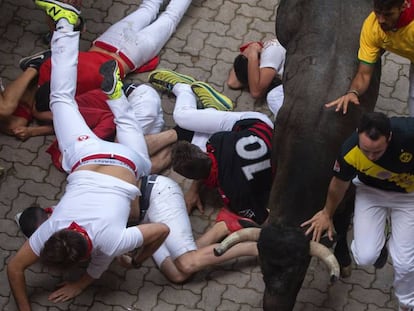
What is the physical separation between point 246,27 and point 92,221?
10.1 ft

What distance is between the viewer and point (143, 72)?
8.85 m

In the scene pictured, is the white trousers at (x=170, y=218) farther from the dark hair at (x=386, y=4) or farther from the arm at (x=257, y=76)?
the dark hair at (x=386, y=4)

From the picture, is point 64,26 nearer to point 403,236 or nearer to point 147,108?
point 147,108

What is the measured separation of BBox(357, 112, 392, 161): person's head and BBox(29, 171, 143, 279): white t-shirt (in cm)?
192

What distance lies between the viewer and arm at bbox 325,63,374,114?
6793mm

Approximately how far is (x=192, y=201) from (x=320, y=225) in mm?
1576

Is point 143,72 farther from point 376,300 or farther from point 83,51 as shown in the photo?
point 376,300

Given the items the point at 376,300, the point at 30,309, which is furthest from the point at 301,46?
the point at 30,309

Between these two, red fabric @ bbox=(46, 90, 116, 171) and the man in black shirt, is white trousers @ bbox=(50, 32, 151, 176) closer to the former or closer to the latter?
red fabric @ bbox=(46, 90, 116, 171)

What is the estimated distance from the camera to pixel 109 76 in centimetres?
780

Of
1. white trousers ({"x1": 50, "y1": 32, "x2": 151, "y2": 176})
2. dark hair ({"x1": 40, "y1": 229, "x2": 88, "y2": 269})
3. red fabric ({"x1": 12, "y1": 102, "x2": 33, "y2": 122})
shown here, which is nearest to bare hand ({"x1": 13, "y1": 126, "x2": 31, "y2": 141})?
red fabric ({"x1": 12, "y1": 102, "x2": 33, "y2": 122})

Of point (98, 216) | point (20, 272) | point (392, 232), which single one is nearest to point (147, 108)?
point (98, 216)

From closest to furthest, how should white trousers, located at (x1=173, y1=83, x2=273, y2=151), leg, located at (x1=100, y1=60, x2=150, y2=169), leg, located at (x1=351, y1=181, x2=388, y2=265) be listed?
1. leg, located at (x1=351, y1=181, x2=388, y2=265)
2. leg, located at (x1=100, y1=60, x2=150, y2=169)
3. white trousers, located at (x1=173, y1=83, x2=273, y2=151)

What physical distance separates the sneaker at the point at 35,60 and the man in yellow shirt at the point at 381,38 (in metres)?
2.73
